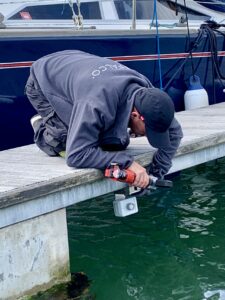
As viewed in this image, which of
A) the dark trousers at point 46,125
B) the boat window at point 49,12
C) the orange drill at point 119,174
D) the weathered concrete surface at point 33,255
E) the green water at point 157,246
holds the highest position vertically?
the boat window at point 49,12

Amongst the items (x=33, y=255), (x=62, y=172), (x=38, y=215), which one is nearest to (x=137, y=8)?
(x=62, y=172)

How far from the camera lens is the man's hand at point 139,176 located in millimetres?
4562

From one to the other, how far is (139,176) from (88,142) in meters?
0.42

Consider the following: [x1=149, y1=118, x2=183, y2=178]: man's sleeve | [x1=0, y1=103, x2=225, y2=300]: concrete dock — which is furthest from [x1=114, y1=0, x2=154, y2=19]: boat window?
[x1=149, y1=118, x2=183, y2=178]: man's sleeve

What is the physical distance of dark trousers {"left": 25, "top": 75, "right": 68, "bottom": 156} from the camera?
4.94 metres

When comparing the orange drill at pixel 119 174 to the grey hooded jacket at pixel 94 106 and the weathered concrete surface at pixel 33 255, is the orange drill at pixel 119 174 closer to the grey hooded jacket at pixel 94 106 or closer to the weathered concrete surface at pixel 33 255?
the grey hooded jacket at pixel 94 106

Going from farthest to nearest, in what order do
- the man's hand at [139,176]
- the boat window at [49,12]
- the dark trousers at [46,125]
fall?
the boat window at [49,12], the dark trousers at [46,125], the man's hand at [139,176]

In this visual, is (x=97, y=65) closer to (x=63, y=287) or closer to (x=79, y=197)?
A: (x=79, y=197)

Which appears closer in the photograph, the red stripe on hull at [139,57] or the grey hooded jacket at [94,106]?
the grey hooded jacket at [94,106]

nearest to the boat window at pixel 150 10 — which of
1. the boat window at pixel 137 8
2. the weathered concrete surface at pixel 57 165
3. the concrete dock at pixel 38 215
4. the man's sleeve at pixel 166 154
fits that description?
the boat window at pixel 137 8

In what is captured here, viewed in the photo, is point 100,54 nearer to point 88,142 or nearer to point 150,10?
point 150,10

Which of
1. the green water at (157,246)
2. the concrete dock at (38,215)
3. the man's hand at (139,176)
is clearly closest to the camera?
the concrete dock at (38,215)

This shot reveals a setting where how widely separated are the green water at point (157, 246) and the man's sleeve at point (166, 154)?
3.06 feet

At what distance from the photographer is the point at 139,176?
4559 millimetres
